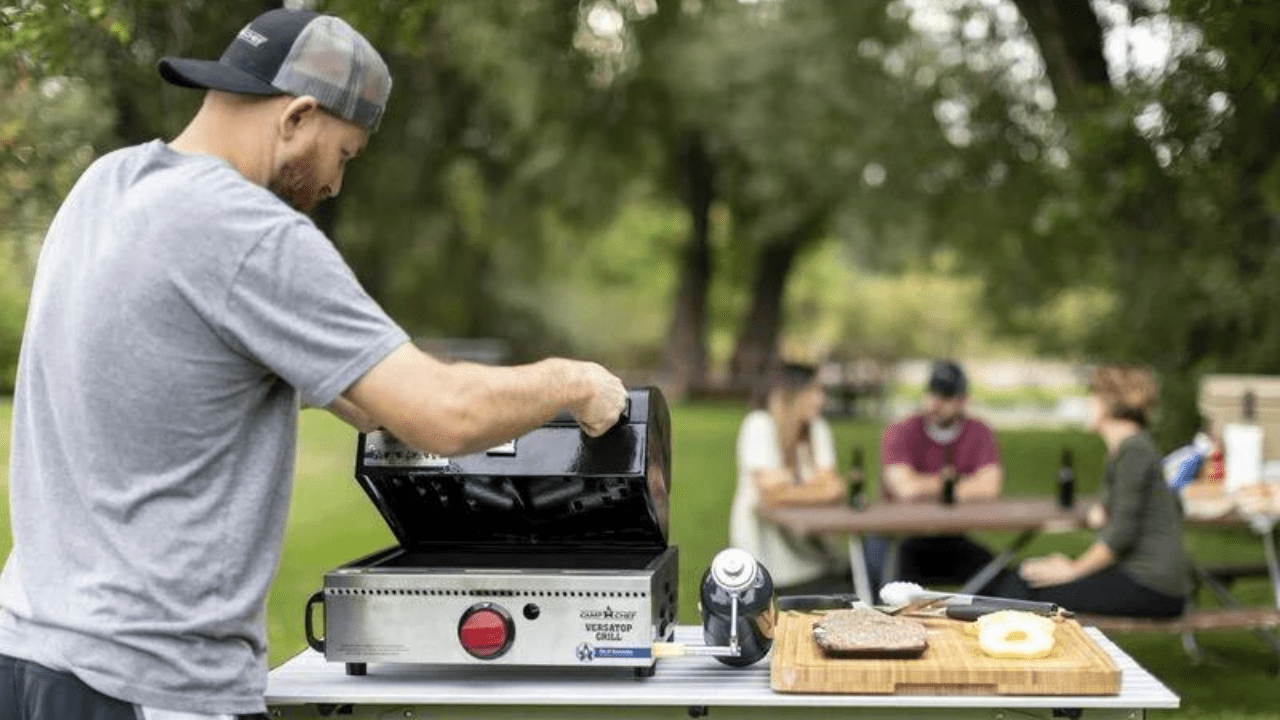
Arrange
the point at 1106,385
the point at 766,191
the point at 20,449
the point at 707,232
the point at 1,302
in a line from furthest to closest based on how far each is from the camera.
A: the point at 707,232
the point at 766,191
the point at 1106,385
the point at 1,302
the point at 20,449

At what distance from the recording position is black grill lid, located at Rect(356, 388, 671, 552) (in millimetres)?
2971

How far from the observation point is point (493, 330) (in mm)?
37750

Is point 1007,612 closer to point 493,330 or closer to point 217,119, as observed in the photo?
point 217,119

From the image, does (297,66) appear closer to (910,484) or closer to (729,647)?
(729,647)

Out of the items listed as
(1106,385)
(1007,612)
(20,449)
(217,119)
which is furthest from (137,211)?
(1106,385)

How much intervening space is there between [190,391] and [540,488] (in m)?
0.81

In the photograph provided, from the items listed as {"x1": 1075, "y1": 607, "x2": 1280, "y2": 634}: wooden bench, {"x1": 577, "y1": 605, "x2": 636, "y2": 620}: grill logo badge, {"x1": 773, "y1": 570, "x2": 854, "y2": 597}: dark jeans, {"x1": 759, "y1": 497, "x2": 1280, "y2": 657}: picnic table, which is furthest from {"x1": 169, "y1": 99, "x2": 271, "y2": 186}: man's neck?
{"x1": 773, "y1": 570, "x2": 854, "y2": 597}: dark jeans

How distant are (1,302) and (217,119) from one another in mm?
3771

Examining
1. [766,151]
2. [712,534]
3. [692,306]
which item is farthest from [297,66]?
[692,306]

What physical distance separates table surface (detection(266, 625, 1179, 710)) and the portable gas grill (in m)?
0.05

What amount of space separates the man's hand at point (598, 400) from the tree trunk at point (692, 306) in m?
31.9

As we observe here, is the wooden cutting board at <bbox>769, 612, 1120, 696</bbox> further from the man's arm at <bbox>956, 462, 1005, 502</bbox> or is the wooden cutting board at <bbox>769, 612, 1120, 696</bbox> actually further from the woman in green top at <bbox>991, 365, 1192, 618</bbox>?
the man's arm at <bbox>956, 462, 1005, 502</bbox>

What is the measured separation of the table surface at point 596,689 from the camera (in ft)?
9.25

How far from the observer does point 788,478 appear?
330 inches
